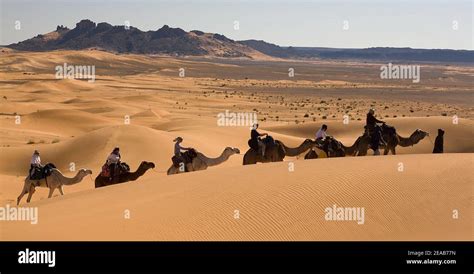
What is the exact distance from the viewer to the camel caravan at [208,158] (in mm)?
17750

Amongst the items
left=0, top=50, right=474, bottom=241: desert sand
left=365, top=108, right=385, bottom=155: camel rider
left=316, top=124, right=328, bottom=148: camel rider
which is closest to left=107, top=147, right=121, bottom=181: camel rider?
left=0, top=50, right=474, bottom=241: desert sand

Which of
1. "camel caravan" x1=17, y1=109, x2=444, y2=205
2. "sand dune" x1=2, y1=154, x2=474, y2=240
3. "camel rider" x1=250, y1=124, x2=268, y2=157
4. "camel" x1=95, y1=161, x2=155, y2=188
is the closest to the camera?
"sand dune" x1=2, y1=154, x2=474, y2=240

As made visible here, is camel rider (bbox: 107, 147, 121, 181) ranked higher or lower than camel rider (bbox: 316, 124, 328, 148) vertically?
lower

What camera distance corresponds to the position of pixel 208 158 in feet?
63.9
